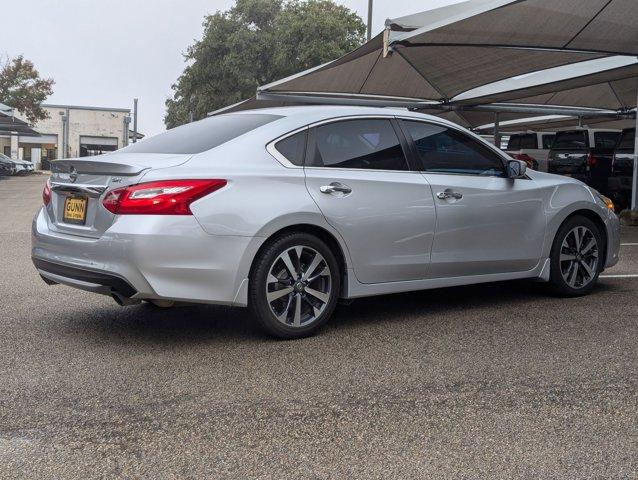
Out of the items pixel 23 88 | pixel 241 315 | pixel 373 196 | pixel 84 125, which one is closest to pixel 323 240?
pixel 373 196

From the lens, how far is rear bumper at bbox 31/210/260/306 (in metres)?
4.70

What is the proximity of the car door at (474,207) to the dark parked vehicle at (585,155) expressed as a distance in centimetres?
1205

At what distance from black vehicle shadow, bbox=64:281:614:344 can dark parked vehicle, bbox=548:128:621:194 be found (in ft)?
36.6

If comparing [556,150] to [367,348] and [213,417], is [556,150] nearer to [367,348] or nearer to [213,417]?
[367,348]

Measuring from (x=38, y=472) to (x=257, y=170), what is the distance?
248cm

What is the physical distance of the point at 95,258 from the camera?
4.85 metres

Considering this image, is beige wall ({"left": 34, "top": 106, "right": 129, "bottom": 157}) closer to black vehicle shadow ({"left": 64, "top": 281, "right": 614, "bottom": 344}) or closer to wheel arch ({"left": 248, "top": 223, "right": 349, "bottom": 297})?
black vehicle shadow ({"left": 64, "top": 281, "right": 614, "bottom": 344})

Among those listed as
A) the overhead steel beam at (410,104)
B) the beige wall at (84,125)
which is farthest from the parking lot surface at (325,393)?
the beige wall at (84,125)

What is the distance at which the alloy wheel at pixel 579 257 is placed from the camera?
6.73 m

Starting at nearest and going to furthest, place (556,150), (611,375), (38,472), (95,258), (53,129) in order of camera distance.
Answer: (38,472)
(611,375)
(95,258)
(556,150)
(53,129)

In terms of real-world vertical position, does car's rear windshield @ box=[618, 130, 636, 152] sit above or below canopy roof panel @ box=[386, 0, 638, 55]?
below

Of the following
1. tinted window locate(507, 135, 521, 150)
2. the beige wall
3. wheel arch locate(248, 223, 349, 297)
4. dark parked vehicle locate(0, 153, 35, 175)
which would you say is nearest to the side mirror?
wheel arch locate(248, 223, 349, 297)

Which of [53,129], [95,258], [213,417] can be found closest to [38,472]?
[213,417]

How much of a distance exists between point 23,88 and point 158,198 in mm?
60413
